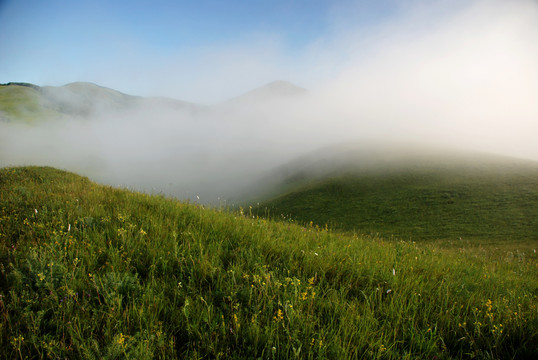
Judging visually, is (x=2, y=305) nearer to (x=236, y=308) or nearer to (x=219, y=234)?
(x=236, y=308)

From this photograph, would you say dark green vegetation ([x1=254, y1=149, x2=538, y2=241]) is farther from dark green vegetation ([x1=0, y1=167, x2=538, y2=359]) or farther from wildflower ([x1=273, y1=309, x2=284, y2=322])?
wildflower ([x1=273, y1=309, x2=284, y2=322])

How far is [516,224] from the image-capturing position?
39.4 metres

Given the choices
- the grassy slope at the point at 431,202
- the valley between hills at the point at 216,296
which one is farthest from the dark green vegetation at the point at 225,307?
the grassy slope at the point at 431,202

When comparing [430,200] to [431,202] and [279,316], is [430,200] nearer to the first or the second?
[431,202]

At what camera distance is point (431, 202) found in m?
53.6

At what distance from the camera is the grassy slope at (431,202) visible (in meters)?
41.4

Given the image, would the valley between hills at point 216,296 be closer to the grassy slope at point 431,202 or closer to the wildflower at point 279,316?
the wildflower at point 279,316

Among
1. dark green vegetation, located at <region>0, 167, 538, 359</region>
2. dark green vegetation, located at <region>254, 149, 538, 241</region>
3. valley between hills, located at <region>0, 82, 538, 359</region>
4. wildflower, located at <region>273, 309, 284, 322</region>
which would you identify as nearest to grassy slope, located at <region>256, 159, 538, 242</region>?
dark green vegetation, located at <region>254, 149, 538, 241</region>

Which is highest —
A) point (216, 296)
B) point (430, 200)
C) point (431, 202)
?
point (216, 296)

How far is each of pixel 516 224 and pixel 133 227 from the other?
53.8 metres

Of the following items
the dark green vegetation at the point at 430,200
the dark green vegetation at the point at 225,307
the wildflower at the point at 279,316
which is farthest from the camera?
the dark green vegetation at the point at 430,200

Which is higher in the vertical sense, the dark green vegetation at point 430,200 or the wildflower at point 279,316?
the wildflower at point 279,316

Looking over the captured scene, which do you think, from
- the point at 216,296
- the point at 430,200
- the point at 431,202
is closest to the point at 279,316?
the point at 216,296

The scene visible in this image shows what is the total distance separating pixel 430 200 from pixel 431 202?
1036 millimetres
